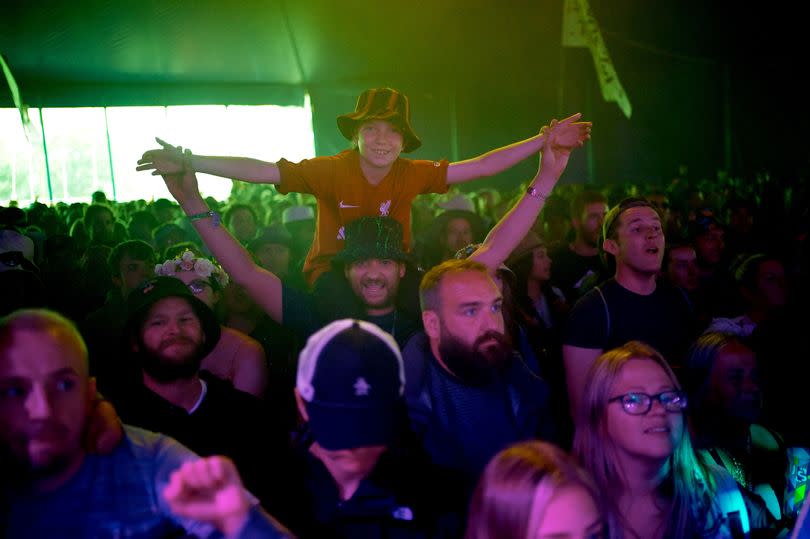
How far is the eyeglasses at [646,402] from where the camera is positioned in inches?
90.4

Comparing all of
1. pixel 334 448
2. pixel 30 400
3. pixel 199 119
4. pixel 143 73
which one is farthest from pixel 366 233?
pixel 199 119

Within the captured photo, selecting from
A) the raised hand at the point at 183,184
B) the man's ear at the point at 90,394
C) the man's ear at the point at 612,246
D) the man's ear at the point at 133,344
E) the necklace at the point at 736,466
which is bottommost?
the necklace at the point at 736,466

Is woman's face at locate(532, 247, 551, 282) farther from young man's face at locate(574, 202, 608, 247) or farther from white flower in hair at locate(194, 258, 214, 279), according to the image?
white flower in hair at locate(194, 258, 214, 279)

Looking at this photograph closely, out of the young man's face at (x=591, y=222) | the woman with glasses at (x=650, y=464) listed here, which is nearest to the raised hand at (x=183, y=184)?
the woman with glasses at (x=650, y=464)

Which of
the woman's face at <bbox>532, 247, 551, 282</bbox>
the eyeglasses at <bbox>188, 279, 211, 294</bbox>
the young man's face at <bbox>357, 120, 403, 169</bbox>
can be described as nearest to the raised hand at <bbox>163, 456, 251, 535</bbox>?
the eyeglasses at <bbox>188, 279, 211, 294</bbox>

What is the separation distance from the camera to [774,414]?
371 centimetres

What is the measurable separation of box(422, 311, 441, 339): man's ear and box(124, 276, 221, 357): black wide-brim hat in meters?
0.92

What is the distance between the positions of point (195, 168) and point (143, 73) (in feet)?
62.4

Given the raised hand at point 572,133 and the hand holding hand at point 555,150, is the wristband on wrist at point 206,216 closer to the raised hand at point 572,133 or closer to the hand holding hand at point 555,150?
the hand holding hand at point 555,150

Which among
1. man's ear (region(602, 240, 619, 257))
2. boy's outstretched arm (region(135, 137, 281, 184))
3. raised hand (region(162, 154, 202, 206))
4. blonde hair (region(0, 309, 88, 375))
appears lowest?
man's ear (region(602, 240, 619, 257))

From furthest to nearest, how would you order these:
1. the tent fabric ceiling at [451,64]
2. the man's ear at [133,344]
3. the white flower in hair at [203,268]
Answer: the tent fabric ceiling at [451,64]
the white flower in hair at [203,268]
the man's ear at [133,344]

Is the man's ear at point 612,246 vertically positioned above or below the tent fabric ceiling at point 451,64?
below

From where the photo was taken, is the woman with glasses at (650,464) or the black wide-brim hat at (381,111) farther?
the black wide-brim hat at (381,111)

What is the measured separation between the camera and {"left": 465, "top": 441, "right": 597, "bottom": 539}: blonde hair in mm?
1771
